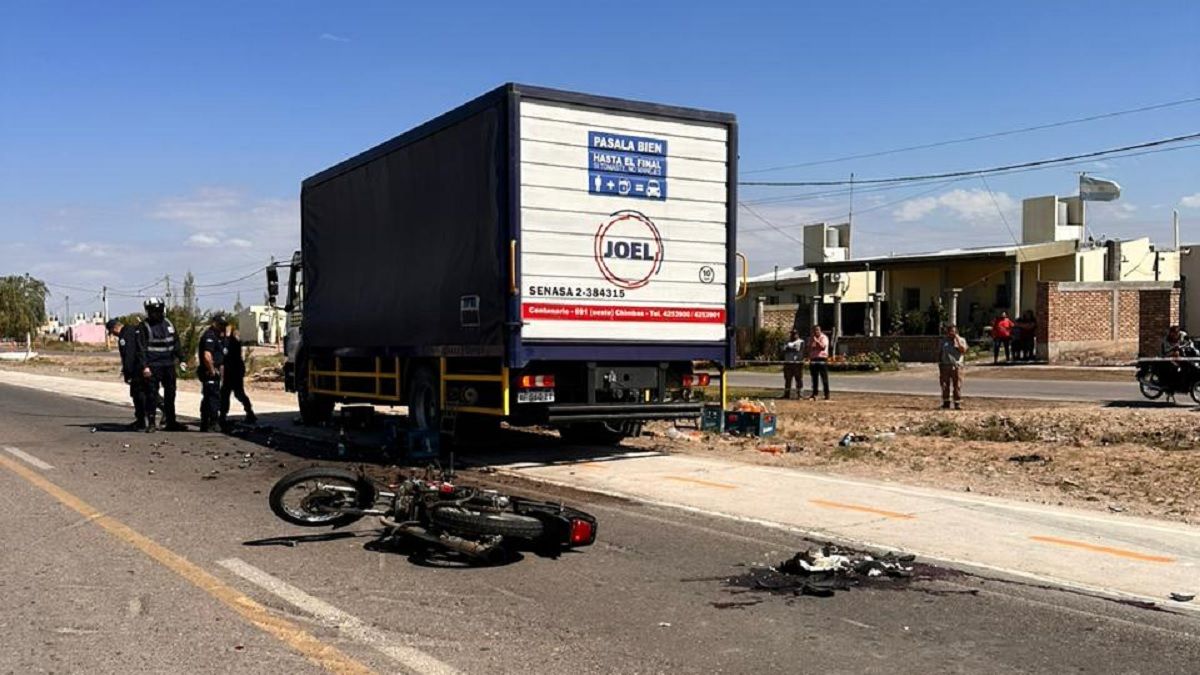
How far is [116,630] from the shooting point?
5.44 meters

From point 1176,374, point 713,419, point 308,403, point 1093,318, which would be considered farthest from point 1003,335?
point 308,403

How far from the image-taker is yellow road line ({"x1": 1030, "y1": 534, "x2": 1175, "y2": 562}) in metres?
7.27

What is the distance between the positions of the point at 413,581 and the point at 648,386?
6.20 m

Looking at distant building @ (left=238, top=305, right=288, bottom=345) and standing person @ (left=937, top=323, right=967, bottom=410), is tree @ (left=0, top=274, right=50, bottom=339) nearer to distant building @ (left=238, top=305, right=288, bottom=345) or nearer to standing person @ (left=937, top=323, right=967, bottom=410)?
distant building @ (left=238, top=305, right=288, bottom=345)

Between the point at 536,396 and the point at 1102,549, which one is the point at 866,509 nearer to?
the point at 1102,549

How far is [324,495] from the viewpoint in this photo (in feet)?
25.1

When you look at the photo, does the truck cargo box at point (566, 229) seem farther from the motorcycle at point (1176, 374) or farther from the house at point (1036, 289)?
the house at point (1036, 289)

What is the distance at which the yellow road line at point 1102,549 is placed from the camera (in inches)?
286

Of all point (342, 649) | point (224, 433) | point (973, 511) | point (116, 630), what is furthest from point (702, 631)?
point (224, 433)

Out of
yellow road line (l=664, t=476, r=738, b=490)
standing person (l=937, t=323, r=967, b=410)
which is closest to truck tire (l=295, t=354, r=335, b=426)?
yellow road line (l=664, t=476, r=738, b=490)

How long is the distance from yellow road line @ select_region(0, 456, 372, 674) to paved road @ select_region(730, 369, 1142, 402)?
60.7 ft

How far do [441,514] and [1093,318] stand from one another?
32.6m

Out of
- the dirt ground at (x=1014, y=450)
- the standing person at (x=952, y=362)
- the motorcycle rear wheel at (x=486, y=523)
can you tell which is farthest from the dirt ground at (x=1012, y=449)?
the motorcycle rear wheel at (x=486, y=523)

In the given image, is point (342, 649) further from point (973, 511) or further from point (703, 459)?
point (703, 459)
